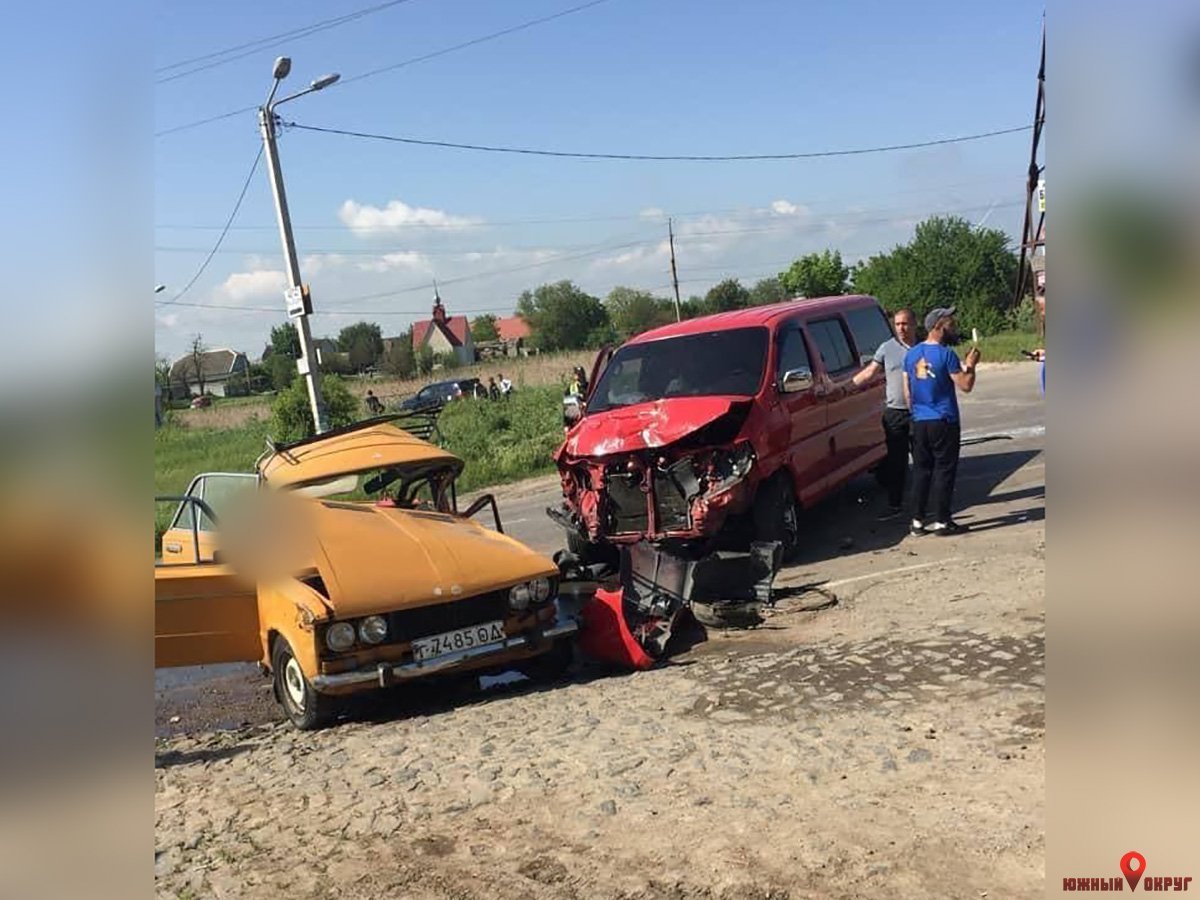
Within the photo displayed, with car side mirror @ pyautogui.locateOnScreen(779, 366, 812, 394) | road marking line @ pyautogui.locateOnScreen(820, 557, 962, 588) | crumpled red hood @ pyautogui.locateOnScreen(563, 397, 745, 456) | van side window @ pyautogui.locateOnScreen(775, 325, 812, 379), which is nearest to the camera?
road marking line @ pyautogui.locateOnScreen(820, 557, 962, 588)

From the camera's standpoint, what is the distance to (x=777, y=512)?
7766 millimetres

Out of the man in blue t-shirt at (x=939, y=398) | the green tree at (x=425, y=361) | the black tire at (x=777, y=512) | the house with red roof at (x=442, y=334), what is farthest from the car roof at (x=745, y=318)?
the house with red roof at (x=442, y=334)

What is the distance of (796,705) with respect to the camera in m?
4.73

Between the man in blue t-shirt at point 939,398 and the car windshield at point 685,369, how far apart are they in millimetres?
1296

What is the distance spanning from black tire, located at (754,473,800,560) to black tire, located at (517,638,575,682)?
84.0 inches

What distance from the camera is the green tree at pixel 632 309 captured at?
282ft

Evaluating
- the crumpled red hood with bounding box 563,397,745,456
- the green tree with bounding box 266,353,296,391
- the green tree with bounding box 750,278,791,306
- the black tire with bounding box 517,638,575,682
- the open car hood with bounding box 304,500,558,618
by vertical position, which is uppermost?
the green tree with bounding box 750,278,791,306

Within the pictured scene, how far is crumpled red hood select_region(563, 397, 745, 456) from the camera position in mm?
7531

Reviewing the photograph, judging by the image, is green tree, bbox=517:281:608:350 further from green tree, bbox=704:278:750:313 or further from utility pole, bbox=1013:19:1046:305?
utility pole, bbox=1013:19:1046:305

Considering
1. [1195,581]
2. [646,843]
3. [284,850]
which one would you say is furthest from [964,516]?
[1195,581]

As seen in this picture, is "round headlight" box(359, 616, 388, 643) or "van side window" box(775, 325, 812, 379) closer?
"round headlight" box(359, 616, 388, 643)

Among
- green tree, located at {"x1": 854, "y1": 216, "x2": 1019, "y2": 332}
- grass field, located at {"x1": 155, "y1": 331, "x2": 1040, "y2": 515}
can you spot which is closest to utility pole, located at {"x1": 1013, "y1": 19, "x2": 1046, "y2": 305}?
grass field, located at {"x1": 155, "y1": 331, "x2": 1040, "y2": 515}

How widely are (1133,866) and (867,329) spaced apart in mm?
8806

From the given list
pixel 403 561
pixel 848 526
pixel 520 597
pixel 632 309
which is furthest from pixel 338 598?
pixel 632 309
